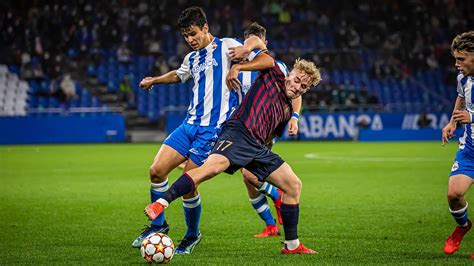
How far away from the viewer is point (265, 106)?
718 centimetres

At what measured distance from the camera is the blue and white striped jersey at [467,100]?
289 inches

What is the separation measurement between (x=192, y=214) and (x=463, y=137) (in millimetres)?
2717

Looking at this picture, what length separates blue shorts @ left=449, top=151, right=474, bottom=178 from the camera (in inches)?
289

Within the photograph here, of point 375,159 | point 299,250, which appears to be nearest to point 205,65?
point 299,250

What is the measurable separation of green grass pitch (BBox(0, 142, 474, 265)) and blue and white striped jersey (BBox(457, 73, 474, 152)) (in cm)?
102

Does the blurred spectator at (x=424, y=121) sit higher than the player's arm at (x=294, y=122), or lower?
lower

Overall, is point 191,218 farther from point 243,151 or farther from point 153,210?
point 153,210

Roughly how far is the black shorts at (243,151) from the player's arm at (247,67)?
416mm

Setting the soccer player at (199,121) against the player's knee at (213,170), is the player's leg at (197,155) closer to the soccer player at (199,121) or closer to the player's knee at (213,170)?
the soccer player at (199,121)

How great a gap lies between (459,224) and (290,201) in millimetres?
1664

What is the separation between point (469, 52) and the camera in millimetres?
7074

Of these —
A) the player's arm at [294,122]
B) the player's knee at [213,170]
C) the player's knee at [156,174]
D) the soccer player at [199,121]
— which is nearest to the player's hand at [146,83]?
the soccer player at [199,121]

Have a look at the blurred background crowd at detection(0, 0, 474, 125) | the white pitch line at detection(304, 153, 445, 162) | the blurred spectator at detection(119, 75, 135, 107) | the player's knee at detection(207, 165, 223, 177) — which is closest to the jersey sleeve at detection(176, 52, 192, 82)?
the player's knee at detection(207, 165, 223, 177)

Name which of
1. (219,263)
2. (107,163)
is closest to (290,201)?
(219,263)
